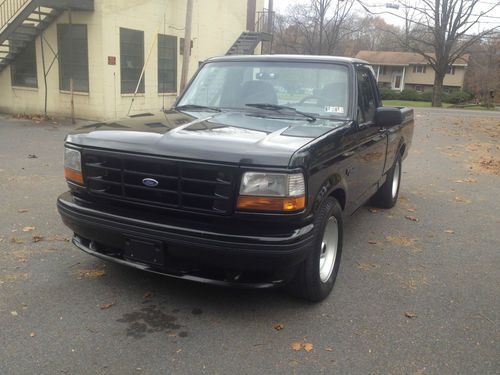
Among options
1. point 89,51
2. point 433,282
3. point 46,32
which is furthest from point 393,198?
point 46,32

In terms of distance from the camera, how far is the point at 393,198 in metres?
6.55

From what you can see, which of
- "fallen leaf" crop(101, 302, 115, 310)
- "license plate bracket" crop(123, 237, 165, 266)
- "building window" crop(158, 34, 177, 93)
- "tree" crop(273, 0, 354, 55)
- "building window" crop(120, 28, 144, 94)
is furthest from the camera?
"tree" crop(273, 0, 354, 55)

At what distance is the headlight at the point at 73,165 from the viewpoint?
3504 millimetres

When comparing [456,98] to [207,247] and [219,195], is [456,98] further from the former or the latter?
[207,247]

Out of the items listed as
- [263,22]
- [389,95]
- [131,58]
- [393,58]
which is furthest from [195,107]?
[393,58]

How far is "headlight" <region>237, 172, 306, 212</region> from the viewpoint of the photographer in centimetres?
298

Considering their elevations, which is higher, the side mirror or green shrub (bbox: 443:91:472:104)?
the side mirror

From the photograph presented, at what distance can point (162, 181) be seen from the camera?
3162mm

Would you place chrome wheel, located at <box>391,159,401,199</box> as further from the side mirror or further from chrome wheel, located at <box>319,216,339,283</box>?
chrome wheel, located at <box>319,216,339,283</box>

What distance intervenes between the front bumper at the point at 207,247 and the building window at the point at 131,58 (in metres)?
12.6

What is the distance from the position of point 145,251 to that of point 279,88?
2.10 m

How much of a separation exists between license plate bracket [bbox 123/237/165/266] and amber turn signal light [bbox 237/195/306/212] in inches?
24.1

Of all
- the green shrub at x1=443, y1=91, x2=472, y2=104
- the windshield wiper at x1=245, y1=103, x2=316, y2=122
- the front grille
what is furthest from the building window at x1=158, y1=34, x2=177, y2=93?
the green shrub at x1=443, y1=91, x2=472, y2=104

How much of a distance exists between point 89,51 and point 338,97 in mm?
11688
